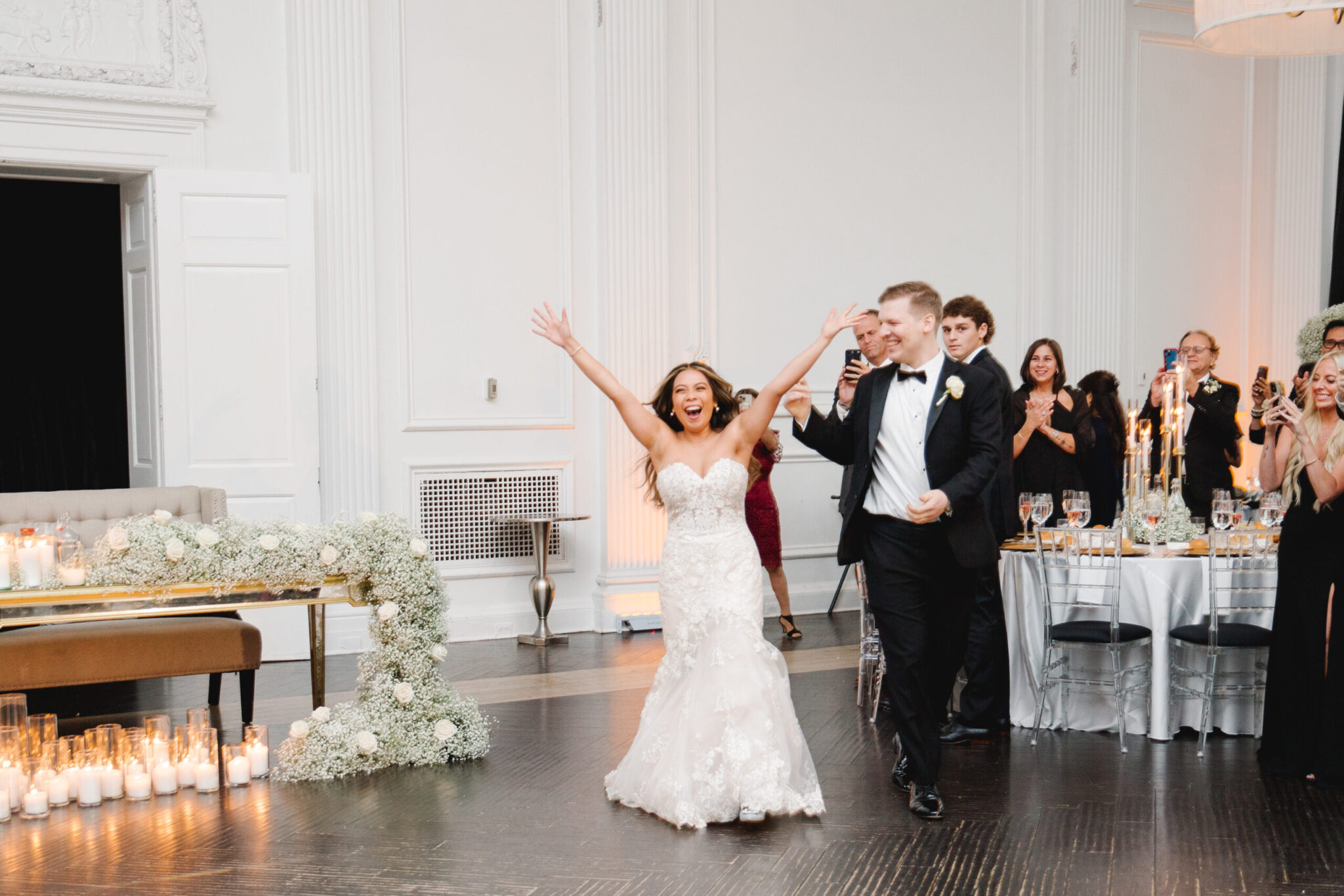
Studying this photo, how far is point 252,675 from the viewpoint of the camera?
243 inches

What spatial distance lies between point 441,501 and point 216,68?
10.2 ft

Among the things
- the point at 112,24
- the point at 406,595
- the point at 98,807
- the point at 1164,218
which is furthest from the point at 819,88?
the point at 98,807

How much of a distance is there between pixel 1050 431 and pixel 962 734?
205cm

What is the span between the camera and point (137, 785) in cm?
495

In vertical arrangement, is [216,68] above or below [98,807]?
above

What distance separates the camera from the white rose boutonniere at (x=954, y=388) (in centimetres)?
453

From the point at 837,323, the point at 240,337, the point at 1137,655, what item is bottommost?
the point at 1137,655

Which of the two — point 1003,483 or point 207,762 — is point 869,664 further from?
Result: point 207,762

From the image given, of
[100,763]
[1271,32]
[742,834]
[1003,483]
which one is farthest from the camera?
[1271,32]

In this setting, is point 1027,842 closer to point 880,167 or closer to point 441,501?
point 441,501

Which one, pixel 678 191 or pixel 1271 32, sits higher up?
pixel 1271 32

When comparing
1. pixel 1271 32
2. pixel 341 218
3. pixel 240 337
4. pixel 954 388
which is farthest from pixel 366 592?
pixel 1271 32

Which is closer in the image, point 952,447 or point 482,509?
point 952,447

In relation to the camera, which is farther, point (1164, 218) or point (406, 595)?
point (1164, 218)
